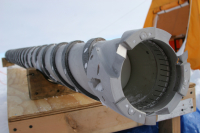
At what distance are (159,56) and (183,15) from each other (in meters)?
2.83

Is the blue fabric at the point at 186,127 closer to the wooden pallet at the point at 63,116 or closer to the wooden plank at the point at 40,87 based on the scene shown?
the wooden pallet at the point at 63,116

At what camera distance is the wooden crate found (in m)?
0.73

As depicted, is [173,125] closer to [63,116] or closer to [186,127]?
[186,127]

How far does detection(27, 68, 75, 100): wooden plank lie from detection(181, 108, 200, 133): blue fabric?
836 mm

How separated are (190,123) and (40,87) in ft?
3.32

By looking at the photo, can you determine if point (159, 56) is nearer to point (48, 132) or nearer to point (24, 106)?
point (48, 132)

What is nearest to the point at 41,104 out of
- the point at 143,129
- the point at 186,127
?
the point at 143,129

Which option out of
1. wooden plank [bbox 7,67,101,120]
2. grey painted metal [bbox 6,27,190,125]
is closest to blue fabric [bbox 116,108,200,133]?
wooden plank [bbox 7,67,101,120]

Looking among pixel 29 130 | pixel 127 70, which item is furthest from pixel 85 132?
pixel 127 70

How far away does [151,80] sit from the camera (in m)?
0.58

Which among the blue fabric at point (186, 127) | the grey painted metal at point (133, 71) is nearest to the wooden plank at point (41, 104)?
the grey painted metal at point (133, 71)

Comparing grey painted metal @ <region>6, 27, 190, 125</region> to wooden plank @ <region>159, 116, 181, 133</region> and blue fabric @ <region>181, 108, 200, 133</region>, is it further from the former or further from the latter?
blue fabric @ <region>181, 108, 200, 133</region>

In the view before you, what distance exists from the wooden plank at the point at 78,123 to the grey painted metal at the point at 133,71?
0.20 metres

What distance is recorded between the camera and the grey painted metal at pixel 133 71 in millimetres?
359
